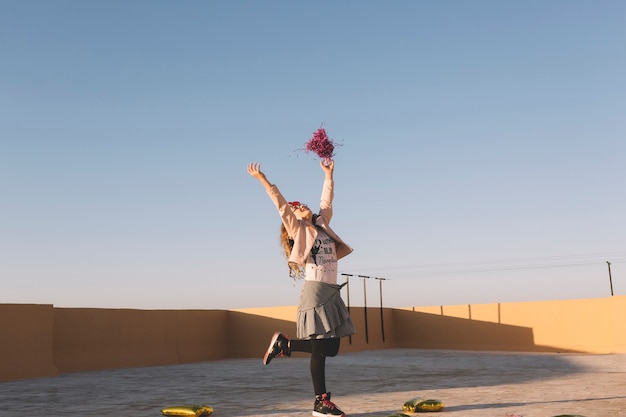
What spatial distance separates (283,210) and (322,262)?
49cm

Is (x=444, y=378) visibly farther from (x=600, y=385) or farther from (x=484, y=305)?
(x=484, y=305)

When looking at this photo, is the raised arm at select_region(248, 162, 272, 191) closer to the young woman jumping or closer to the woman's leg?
the young woman jumping

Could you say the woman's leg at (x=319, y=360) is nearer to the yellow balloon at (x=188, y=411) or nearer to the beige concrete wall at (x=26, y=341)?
the yellow balloon at (x=188, y=411)

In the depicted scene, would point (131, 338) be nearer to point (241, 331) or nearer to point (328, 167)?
point (241, 331)

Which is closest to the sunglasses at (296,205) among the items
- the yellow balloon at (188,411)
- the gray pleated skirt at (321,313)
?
the gray pleated skirt at (321,313)

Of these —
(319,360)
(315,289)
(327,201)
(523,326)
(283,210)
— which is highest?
(327,201)

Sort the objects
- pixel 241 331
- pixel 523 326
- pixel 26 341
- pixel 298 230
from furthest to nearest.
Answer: pixel 523 326, pixel 241 331, pixel 26 341, pixel 298 230

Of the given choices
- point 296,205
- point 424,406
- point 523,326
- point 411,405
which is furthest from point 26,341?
point 523,326

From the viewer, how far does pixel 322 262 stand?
15.7 ft

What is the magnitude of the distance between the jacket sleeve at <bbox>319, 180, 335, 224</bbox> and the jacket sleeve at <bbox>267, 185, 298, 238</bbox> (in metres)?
0.36

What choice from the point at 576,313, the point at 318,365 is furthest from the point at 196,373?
the point at 576,313

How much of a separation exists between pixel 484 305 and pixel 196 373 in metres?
9.81

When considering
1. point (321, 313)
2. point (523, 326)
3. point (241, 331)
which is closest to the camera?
point (321, 313)

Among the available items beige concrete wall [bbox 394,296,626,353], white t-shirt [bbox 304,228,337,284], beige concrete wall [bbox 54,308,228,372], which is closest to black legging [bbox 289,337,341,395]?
white t-shirt [bbox 304,228,337,284]
